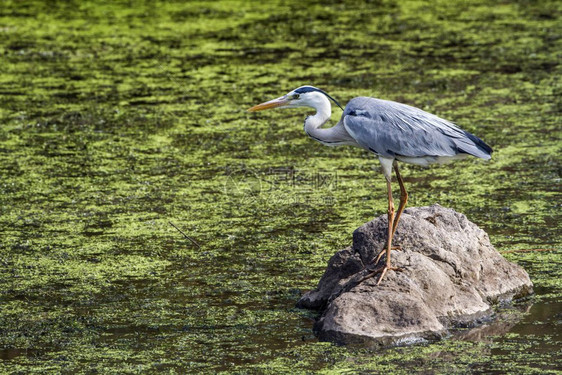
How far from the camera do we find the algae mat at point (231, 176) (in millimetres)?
3801

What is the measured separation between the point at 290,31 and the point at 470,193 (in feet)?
15.6

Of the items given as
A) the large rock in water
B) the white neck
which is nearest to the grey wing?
the white neck

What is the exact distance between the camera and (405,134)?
4199 mm

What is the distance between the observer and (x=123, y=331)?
394 centimetres

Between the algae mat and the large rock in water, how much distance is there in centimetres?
11

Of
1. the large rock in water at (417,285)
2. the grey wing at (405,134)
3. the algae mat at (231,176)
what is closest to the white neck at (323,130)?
the grey wing at (405,134)

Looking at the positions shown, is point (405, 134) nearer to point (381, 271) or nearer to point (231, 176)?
point (381, 271)

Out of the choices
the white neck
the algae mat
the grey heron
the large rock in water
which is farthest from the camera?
the white neck

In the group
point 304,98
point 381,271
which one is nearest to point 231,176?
point 304,98

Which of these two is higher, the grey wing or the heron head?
the heron head

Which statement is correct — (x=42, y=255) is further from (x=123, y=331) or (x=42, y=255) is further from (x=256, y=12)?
(x=256, y=12)

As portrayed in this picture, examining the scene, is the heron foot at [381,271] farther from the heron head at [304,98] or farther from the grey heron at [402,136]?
the heron head at [304,98]

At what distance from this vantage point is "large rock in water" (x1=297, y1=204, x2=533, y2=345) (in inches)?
145

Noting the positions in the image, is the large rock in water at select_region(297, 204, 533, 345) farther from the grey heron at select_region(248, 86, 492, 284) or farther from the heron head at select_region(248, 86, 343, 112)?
the heron head at select_region(248, 86, 343, 112)
